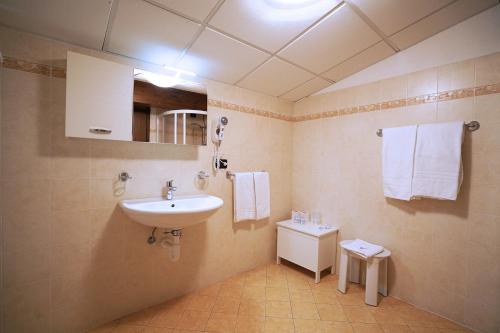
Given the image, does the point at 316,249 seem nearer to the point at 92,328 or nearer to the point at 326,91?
the point at 326,91

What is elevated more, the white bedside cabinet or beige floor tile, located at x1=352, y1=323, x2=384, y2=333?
the white bedside cabinet

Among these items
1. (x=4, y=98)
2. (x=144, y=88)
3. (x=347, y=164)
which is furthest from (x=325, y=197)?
(x=4, y=98)

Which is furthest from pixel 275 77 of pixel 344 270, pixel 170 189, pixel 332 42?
pixel 344 270

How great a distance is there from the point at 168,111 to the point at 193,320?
1.56 m

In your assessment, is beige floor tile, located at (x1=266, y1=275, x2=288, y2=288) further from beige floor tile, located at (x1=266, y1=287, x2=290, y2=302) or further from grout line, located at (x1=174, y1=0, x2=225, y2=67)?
grout line, located at (x1=174, y1=0, x2=225, y2=67)

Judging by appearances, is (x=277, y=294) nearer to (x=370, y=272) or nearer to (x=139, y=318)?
(x=370, y=272)

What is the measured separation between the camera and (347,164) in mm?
2154

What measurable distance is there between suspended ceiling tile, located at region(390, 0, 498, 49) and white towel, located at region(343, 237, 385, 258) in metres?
1.71

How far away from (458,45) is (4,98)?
2.98 metres

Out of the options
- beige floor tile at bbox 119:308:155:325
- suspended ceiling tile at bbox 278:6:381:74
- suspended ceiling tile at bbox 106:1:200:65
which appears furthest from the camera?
beige floor tile at bbox 119:308:155:325

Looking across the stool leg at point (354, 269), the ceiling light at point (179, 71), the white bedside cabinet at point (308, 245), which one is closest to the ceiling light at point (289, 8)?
the ceiling light at point (179, 71)

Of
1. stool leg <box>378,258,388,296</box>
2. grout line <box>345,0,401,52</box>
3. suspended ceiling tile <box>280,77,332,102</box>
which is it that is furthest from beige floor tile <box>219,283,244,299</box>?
grout line <box>345,0,401,52</box>

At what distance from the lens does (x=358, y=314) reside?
5.40 feet

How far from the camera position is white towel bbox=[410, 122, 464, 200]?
149 centimetres
